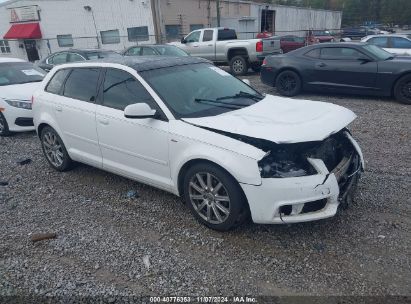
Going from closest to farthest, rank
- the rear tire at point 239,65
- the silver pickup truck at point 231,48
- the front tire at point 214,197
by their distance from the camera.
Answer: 1. the front tire at point 214,197
2. the silver pickup truck at point 231,48
3. the rear tire at point 239,65

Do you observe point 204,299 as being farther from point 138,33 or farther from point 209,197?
point 138,33

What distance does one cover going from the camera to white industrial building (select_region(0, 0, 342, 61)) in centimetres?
2347

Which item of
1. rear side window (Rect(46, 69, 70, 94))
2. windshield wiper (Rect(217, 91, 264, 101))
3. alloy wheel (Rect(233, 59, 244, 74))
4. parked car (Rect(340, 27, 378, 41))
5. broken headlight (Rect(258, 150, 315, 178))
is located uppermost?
rear side window (Rect(46, 69, 70, 94))

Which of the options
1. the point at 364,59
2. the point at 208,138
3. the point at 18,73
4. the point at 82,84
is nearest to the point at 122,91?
the point at 82,84

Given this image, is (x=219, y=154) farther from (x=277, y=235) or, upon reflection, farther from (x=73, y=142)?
(x=73, y=142)

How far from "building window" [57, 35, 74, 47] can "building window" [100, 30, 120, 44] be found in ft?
10.3

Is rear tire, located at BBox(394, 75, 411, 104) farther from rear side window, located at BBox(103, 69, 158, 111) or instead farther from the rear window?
the rear window

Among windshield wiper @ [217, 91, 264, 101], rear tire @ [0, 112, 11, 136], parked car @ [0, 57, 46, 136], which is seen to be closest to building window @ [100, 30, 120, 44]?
parked car @ [0, 57, 46, 136]

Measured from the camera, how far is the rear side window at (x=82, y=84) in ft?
14.5

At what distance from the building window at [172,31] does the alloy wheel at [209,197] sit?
72.9ft

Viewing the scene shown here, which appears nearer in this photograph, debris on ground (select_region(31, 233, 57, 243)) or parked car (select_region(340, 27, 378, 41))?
debris on ground (select_region(31, 233, 57, 243))

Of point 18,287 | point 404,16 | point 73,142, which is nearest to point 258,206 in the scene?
point 18,287

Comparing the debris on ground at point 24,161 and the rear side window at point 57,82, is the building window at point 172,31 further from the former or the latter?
the rear side window at point 57,82

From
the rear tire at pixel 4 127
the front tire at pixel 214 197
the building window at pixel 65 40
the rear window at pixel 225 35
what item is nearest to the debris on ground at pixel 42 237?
the front tire at pixel 214 197
